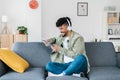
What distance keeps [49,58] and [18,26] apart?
3.31 meters

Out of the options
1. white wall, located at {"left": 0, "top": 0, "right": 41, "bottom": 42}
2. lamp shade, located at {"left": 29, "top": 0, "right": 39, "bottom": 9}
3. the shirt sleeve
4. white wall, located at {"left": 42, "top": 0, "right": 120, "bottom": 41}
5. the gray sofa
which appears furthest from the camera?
white wall, located at {"left": 42, "top": 0, "right": 120, "bottom": 41}

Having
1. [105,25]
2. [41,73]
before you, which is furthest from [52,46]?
[105,25]

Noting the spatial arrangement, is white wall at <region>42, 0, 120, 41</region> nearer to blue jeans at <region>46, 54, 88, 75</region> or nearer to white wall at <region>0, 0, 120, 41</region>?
white wall at <region>0, 0, 120, 41</region>

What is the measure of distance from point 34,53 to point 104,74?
3.62 feet

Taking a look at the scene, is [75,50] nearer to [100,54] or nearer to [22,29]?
[100,54]

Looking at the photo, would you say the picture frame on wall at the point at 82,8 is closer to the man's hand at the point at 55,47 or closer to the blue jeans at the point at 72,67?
the man's hand at the point at 55,47

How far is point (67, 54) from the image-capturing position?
318cm

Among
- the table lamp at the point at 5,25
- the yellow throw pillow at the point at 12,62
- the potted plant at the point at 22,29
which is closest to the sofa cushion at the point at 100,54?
the yellow throw pillow at the point at 12,62

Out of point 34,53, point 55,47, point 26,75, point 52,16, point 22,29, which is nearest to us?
point 26,75

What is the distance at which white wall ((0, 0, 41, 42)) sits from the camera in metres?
6.49

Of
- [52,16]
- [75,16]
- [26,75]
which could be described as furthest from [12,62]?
[75,16]

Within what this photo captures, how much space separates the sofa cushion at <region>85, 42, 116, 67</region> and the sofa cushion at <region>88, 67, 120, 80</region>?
27 centimetres

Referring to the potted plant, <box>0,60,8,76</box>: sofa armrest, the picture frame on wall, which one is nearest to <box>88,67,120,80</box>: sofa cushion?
<box>0,60,8,76</box>: sofa armrest

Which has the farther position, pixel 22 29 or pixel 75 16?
pixel 75 16
